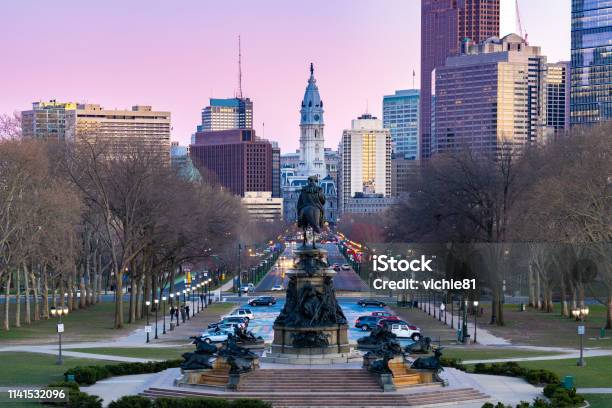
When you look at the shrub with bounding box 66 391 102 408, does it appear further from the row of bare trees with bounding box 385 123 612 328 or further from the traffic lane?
the row of bare trees with bounding box 385 123 612 328

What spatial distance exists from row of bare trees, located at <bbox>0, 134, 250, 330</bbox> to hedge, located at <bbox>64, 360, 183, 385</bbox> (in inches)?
1105

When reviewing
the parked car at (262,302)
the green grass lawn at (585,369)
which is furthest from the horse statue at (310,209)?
the parked car at (262,302)

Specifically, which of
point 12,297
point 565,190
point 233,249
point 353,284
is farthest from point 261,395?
point 233,249

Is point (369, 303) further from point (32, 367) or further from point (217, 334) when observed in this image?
point (32, 367)

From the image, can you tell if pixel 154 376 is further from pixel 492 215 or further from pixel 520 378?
pixel 492 215

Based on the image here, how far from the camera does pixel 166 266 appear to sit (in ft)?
380

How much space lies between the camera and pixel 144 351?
7450 cm

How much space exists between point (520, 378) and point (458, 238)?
169 ft

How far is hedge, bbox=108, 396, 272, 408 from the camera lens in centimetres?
4710

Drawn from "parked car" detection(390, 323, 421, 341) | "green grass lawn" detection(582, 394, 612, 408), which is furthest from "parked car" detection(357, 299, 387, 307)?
"green grass lawn" detection(582, 394, 612, 408)

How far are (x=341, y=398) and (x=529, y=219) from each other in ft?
158

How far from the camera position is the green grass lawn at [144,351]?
71000 mm

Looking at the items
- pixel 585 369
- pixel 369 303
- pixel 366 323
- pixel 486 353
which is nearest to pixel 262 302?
pixel 369 303

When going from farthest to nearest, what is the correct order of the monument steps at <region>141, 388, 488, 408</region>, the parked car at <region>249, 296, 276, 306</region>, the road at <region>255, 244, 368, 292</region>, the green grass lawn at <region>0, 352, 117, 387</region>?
the road at <region>255, 244, 368, 292</region>
the parked car at <region>249, 296, 276, 306</region>
the green grass lawn at <region>0, 352, 117, 387</region>
the monument steps at <region>141, 388, 488, 408</region>
